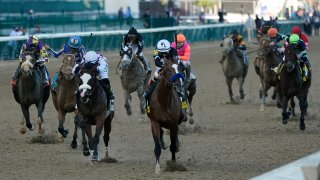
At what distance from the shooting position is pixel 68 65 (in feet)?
49.1

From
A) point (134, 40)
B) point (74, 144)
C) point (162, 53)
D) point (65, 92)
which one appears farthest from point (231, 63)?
point (162, 53)

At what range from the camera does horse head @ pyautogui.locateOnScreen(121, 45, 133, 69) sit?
19469 mm

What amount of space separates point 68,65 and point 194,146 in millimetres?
2511

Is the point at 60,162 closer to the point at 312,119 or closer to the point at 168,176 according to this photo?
the point at 168,176

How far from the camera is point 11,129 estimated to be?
18469 mm

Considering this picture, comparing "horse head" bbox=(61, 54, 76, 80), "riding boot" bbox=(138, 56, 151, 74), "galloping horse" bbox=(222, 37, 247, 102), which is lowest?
"galloping horse" bbox=(222, 37, 247, 102)

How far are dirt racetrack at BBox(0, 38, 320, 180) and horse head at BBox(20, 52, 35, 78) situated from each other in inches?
48.6

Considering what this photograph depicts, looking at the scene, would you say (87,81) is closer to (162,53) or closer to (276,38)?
(162,53)

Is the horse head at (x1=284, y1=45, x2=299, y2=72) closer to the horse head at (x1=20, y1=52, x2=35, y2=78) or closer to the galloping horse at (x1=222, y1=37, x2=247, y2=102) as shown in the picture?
the horse head at (x1=20, y1=52, x2=35, y2=78)

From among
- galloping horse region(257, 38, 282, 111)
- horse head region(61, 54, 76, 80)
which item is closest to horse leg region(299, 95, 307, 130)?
galloping horse region(257, 38, 282, 111)

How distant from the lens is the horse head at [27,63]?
15992mm

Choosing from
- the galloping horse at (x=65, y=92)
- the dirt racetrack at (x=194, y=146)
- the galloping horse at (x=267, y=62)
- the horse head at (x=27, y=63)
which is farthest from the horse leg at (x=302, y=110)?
the horse head at (x=27, y=63)

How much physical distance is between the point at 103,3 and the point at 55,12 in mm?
6956

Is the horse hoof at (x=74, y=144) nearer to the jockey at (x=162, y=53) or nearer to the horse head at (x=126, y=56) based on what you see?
the jockey at (x=162, y=53)
